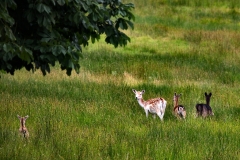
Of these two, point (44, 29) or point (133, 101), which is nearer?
point (44, 29)

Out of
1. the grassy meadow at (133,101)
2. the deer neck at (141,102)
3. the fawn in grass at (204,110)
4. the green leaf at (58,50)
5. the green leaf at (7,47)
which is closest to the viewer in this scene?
the green leaf at (7,47)

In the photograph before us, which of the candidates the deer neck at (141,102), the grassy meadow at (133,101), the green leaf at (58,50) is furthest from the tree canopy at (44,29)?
the deer neck at (141,102)

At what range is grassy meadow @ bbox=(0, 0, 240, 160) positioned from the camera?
9.77 metres

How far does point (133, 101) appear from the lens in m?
15.0

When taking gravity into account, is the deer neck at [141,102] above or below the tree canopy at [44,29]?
below

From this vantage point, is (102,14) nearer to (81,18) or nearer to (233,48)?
(81,18)

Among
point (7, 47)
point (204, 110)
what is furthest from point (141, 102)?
point (7, 47)

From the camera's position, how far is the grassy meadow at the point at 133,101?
9.77 metres

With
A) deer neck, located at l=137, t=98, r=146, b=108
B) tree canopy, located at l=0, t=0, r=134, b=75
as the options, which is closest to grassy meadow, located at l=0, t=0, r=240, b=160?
deer neck, located at l=137, t=98, r=146, b=108

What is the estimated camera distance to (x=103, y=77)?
1934 centimetres

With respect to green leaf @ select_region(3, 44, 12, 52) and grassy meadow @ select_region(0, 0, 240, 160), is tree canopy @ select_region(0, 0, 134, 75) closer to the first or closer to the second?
green leaf @ select_region(3, 44, 12, 52)

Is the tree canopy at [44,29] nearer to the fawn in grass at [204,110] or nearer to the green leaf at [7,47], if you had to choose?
the green leaf at [7,47]

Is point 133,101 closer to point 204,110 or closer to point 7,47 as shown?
point 204,110

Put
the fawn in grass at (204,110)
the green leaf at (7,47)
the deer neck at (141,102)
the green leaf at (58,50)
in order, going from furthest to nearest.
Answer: the deer neck at (141,102)
the fawn in grass at (204,110)
the green leaf at (58,50)
the green leaf at (7,47)
